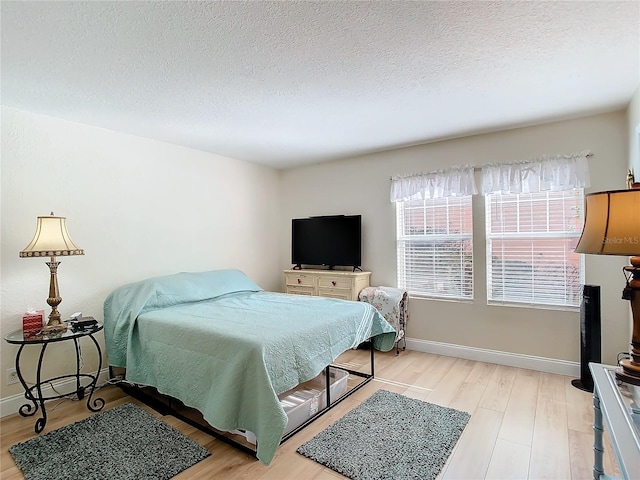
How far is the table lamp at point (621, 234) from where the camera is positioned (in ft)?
4.28

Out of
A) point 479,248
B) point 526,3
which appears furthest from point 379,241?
point 526,3

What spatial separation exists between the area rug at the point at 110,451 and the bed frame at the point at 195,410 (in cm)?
14

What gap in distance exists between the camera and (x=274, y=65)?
2115mm

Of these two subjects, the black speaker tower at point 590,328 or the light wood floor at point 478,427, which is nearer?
the light wood floor at point 478,427

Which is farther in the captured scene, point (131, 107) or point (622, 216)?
point (131, 107)

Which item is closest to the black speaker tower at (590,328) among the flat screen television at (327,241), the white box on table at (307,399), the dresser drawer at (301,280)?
the white box on table at (307,399)

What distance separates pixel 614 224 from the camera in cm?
135

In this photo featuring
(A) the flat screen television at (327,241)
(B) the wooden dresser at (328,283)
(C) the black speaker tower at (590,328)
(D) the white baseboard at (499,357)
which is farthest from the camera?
(A) the flat screen television at (327,241)

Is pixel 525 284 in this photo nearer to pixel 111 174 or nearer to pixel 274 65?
pixel 274 65

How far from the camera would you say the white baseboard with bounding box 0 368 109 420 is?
2.60 meters

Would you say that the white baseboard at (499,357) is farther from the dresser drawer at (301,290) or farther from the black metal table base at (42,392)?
the black metal table base at (42,392)

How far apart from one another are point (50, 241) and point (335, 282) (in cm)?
285

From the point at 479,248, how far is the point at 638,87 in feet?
5.81

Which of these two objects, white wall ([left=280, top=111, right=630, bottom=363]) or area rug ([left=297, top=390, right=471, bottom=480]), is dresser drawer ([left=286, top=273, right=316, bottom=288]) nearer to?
white wall ([left=280, top=111, right=630, bottom=363])
